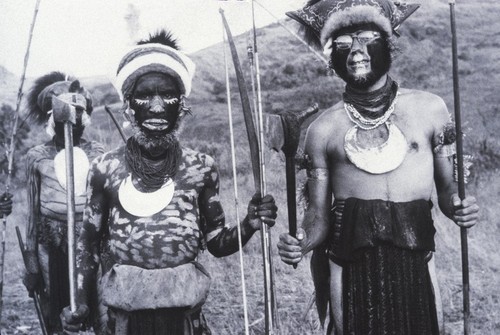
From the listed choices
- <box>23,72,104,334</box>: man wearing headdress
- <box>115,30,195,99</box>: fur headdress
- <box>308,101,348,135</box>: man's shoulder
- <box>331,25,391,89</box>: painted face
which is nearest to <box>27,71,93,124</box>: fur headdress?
<box>23,72,104,334</box>: man wearing headdress

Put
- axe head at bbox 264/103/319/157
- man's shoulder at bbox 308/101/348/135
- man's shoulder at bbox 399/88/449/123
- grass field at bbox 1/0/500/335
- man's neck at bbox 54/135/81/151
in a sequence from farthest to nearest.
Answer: grass field at bbox 1/0/500/335 → man's neck at bbox 54/135/81/151 → man's shoulder at bbox 308/101/348/135 → man's shoulder at bbox 399/88/449/123 → axe head at bbox 264/103/319/157

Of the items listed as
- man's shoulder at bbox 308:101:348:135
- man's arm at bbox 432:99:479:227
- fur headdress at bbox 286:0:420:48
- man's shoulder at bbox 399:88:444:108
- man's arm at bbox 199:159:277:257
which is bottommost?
man's arm at bbox 199:159:277:257

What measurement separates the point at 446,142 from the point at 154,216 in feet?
4.85

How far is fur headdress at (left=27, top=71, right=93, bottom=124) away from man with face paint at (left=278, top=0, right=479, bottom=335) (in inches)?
112

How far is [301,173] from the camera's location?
8.22 m

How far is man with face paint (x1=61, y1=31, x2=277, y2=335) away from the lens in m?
3.23

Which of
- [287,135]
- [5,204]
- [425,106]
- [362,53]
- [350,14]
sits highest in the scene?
[350,14]

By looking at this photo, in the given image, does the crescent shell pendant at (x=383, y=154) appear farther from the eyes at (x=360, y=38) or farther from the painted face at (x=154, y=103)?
the painted face at (x=154, y=103)

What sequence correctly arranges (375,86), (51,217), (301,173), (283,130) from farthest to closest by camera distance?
1. (301,173)
2. (51,217)
3. (375,86)
4. (283,130)

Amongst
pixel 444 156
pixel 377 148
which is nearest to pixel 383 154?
pixel 377 148

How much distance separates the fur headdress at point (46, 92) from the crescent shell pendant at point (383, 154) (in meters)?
3.08

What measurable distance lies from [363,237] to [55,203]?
3.00 metres

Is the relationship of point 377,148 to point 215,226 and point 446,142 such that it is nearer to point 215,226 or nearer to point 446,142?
point 446,142

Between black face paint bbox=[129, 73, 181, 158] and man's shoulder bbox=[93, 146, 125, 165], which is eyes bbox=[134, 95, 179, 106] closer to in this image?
black face paint bbox=[129, 73, 181, 158]
